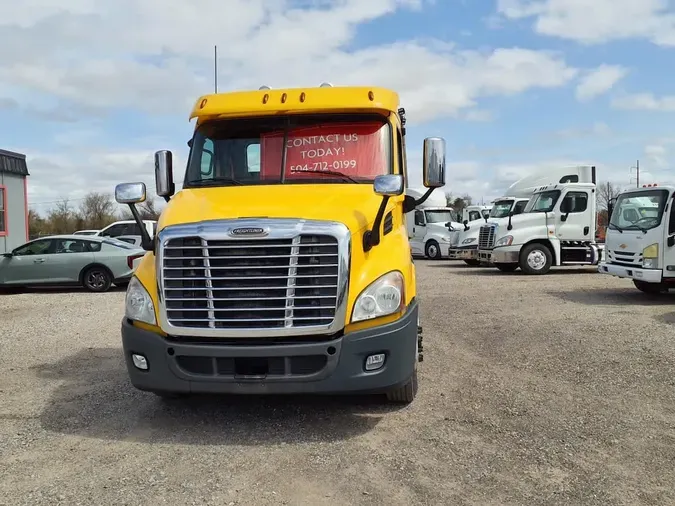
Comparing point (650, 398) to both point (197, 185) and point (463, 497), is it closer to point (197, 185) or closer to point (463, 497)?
point (463, 497)

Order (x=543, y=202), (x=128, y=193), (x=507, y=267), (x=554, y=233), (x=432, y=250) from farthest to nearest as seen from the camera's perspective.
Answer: (x=432, y=250)
(x=507, y=267)
(x=543, y=202)
(x=554, y=233)
(x=128, y=193)

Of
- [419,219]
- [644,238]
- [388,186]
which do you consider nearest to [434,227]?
[419,219]

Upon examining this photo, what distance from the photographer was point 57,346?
7.91 m

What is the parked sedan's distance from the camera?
542 inches

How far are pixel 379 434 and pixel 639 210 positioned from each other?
9.39 meters

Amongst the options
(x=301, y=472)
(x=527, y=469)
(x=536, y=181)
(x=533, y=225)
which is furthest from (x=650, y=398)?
(x=536, y=181)

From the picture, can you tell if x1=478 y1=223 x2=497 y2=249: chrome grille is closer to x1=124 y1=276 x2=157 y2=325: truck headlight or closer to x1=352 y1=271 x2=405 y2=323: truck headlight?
x1=352 y1=271 x2=405 y2=323: truck headlight

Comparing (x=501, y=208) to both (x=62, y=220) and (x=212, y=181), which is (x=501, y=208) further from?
(x=62, y=220)

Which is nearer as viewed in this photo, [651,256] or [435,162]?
[435,162]

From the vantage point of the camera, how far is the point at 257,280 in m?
4.40

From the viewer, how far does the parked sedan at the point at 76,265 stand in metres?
13.8

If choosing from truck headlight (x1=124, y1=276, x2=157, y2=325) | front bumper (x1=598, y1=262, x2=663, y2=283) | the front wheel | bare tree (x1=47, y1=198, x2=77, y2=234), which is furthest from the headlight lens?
bare tree (x1=47, y1=198, x2=77, y2=234)

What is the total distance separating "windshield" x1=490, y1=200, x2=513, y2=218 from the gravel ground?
38.2 feet

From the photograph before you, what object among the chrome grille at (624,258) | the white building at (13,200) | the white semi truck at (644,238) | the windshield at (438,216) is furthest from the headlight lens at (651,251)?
the white building at (13,200)
